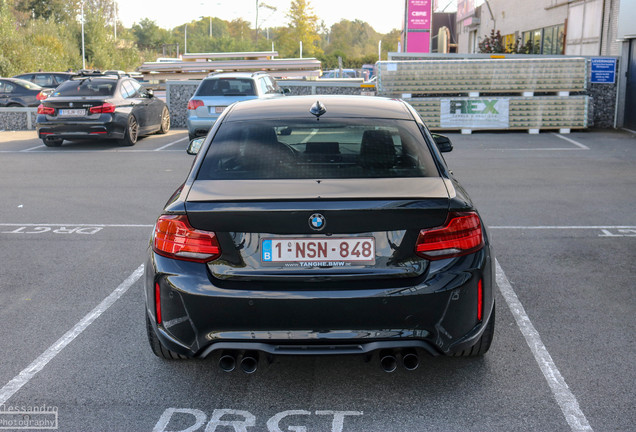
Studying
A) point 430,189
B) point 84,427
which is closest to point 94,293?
point 84,427

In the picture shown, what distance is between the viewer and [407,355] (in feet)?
12.0

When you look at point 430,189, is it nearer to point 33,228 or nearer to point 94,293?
point 94,293

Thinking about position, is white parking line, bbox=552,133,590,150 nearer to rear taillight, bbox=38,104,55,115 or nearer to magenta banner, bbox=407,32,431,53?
rear taillight, bbox=38,104,55,115

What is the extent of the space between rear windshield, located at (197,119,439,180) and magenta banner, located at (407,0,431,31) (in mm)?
40870

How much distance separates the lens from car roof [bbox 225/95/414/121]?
4.50m

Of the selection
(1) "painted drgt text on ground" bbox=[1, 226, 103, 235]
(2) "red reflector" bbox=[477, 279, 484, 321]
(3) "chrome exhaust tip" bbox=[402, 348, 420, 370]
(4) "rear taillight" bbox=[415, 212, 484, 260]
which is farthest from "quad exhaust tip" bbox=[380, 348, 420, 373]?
(1) "painted drgt text on ground" bbox=[1, 226, 103, 235]

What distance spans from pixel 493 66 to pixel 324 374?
15838 mm

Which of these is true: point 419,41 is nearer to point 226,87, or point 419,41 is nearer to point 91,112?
point 226,87

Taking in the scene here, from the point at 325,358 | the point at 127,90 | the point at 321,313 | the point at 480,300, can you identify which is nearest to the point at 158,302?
the point at 321,313

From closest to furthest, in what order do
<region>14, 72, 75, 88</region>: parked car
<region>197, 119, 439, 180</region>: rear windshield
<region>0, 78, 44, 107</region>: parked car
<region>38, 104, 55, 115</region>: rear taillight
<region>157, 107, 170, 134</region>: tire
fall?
<region>197, 119, 439, 180</region>: rear windshield, <region>38, 104, 55, 115</region>: rear taillight, <region>157, 107, 170, 134</region>: tire, <region>0, 78, 44, 107</region>: parked car, <region>14, 72, 75, 88</region>: parked car

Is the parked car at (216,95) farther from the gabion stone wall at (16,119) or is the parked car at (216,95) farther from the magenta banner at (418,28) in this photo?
the magenta banner at (418,28)

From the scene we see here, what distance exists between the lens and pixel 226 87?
15.9 meters

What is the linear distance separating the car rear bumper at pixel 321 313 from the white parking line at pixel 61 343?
1086mm

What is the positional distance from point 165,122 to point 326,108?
15.5 m
